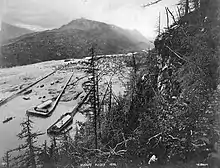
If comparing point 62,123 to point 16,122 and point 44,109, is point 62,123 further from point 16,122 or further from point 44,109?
point 16,122

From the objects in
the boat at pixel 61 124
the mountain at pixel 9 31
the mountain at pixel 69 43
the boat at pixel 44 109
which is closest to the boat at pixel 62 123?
the boat at pixel 61 124

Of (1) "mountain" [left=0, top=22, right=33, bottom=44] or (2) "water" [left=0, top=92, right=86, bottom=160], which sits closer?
(2) "water" [left=0, top=92, right=86, bottom=160]

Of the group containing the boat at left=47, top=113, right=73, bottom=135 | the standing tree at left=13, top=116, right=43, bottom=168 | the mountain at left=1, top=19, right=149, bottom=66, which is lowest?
the standing tree at left=13, top=116, right=43, bottom=168

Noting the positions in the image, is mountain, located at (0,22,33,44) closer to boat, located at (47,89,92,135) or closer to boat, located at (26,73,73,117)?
boat, located at (26,73,73,117)

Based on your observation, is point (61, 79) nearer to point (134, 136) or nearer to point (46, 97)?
point (46, 97)

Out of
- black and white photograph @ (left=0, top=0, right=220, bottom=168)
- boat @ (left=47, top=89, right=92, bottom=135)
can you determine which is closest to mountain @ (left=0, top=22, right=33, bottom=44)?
black and white photograph @ (left=0, top=0, right=220, bottom=168)

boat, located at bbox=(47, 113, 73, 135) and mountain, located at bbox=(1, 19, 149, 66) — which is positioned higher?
mountain, located at bbox=(1, 19, 149, 66)

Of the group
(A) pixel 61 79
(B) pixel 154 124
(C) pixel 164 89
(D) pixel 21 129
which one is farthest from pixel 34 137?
(C) pixel 164 89

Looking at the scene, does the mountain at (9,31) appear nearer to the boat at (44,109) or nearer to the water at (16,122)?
the water at (16,122)
